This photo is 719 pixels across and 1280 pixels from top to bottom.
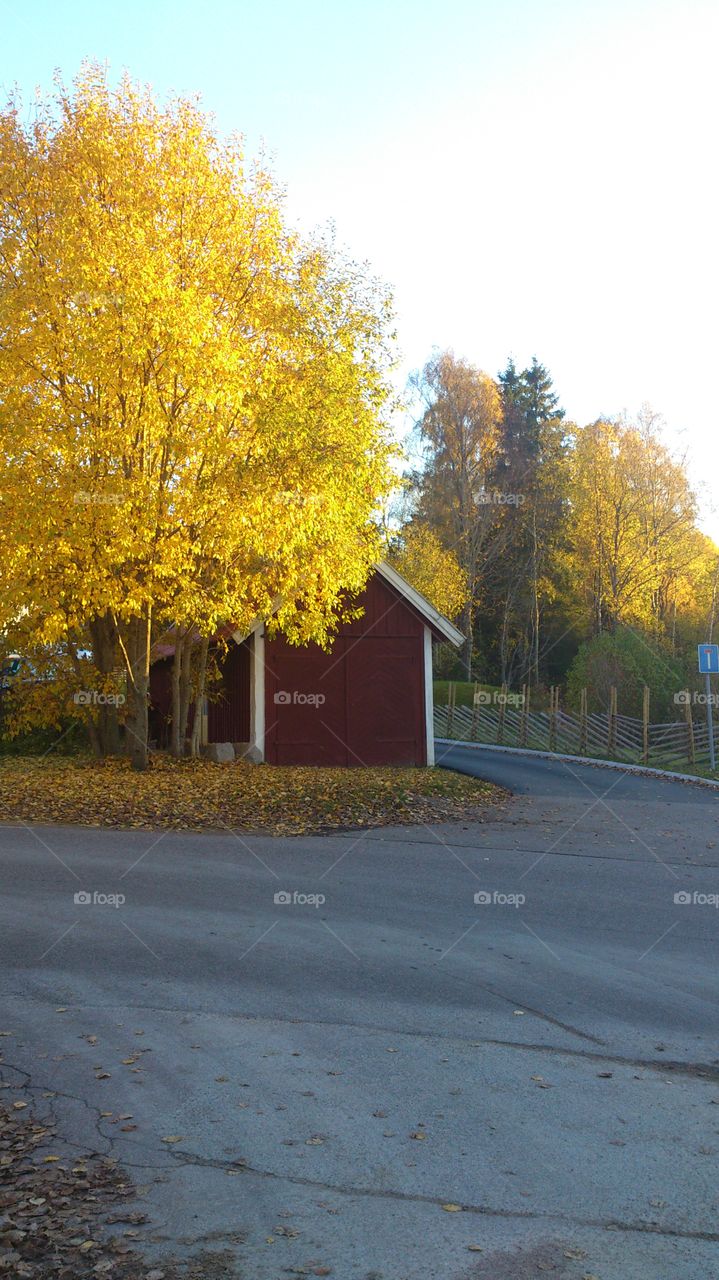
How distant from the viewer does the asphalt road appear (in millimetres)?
4504

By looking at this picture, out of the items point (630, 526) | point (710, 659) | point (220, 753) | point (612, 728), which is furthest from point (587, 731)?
point (630, 526)

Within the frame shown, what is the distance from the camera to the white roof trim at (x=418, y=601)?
2667 cm

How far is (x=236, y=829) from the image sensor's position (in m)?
15.9

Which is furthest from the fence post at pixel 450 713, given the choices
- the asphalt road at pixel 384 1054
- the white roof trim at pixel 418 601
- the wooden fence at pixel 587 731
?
the asphalt road at pixel 384 1054

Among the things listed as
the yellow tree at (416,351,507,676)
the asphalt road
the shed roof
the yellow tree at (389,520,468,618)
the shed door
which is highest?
the yellow tree at (416,351,507,676)

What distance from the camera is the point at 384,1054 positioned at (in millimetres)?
6691

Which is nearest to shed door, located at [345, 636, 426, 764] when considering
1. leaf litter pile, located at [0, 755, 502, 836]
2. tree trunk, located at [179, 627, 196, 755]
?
leaf litter pile, located at [0, 755, 502, 836]

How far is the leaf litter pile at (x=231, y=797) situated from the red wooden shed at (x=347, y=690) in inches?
99.1

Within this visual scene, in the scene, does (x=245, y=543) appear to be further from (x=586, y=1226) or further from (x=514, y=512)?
(x=514, y=512)

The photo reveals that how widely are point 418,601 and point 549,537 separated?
28.4 metres

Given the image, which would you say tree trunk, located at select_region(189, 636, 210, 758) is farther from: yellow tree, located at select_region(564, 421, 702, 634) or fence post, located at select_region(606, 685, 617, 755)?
yellow tree, located at select_region(564, 421, 702, 634)

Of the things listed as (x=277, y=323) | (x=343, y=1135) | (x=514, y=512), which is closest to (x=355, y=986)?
(x=343, y=1135)

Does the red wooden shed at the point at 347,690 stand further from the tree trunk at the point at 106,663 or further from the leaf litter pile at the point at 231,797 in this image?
the tree trunk at the point at 106,663

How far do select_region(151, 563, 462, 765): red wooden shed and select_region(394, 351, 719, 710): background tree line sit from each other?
14.3m
